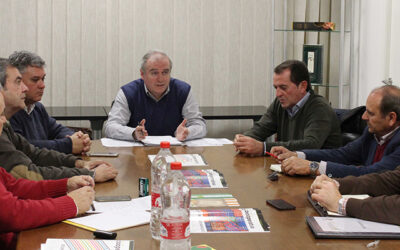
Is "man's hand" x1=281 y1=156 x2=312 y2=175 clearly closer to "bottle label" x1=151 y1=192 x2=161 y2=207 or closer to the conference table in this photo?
the conference table

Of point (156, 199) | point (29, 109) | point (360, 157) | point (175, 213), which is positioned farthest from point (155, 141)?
point (175, 213)

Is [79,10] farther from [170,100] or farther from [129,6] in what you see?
[170,100]

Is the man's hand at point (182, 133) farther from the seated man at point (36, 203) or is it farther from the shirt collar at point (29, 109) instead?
the seated man at point (36, 203)

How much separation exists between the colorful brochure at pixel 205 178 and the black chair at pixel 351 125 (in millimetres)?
1299

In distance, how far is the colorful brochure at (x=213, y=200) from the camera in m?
2.20

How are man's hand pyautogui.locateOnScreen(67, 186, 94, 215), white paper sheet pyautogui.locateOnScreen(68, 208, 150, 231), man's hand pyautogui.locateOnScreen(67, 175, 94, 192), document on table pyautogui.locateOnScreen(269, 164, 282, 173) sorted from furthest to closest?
document on table pyautogui.locateOnScreen(269, 164, 282, 173) < man's hand pyautogui.locateOnScreen(67, 175, 94, 192) < man's hand pyautogui.locateOnScreen(67, 186, 94, 215) < white paper sheet pyautogui.locateOnScreen(68, 208, 150, 231)

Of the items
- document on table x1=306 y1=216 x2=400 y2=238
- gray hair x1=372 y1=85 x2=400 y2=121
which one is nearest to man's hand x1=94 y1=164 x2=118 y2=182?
document on table x1=306 y1=216 x2=400 y2=238

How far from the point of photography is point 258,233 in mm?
1860

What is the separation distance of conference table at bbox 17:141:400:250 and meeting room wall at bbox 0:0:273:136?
1876 millimetres

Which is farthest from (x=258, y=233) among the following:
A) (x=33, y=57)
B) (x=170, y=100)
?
(x=170, y=100)

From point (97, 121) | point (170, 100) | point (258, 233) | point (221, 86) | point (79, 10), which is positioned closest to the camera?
point (258, 233)

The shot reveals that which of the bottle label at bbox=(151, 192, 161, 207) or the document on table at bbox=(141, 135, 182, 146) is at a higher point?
the bottle label at bbox=(151, 192, 161, 207)

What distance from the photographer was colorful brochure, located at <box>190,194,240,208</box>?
220 centimetres

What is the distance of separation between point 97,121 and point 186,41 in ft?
4.31
